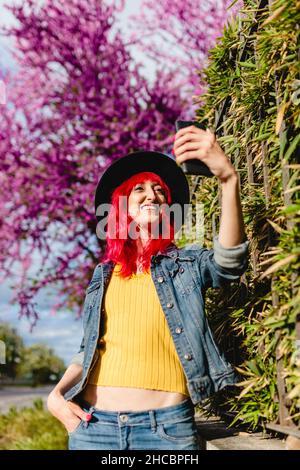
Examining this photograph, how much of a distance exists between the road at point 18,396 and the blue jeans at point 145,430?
491 centimetres

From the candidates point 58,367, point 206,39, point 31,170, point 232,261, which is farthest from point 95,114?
point 232,261

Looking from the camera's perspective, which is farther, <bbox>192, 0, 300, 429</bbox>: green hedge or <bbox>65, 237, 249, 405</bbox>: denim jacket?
<bbox>65, 237, 249, 405</bbox>: denim jacket

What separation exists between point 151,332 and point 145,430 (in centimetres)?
36

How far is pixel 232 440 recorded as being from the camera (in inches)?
84.8

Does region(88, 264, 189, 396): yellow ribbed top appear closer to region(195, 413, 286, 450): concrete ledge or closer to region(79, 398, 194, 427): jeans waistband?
region(79, 398, 194, 427): jeans waistband

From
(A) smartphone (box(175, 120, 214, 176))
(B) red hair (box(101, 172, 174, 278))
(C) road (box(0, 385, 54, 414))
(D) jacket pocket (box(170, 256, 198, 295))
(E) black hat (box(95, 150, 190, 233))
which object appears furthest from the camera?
(C) road (box(0, 385, 54, 414))

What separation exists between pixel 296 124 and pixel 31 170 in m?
6.32

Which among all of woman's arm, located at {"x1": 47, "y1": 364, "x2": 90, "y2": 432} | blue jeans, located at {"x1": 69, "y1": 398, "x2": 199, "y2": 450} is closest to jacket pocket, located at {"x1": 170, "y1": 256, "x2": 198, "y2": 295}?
blue jeans, located at {"x1": 69, "y1": 398, "x2": 199, "y2": 450}

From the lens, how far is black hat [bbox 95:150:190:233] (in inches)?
96.7

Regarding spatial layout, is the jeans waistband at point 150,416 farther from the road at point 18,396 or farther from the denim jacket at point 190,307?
the road at point 18,396

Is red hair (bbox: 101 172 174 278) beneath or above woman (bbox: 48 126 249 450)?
above

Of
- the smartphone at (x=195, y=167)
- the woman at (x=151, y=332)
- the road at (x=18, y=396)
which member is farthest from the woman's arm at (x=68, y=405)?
the road at (x=18, y=396)

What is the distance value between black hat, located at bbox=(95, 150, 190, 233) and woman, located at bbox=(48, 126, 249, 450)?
0.06 m

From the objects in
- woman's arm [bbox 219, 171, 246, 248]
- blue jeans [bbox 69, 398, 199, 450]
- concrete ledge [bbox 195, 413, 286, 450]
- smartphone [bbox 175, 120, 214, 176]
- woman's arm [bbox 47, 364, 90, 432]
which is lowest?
concrete ledge [bbox 195, 413, 286, 450]
